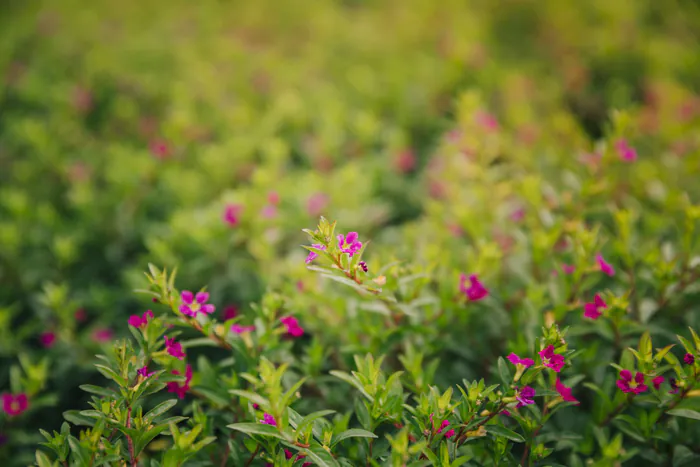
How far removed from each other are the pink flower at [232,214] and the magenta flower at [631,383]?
1763 millimetres

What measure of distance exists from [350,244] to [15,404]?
1.57 meters

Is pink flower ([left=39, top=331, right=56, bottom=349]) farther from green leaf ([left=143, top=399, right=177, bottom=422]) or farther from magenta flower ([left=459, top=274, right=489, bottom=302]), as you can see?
magenta flower ([left=459, top=274, right=489, bottom=302])

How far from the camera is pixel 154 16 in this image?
16.7 ft

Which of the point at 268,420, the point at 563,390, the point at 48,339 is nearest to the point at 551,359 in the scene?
the point at 563,390

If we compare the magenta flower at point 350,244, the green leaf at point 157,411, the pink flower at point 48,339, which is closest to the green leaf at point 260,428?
the green leaf at point 157,411

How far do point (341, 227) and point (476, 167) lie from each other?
32.6 inches

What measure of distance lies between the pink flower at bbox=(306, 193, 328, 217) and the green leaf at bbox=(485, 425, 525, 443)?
1468 millimetres

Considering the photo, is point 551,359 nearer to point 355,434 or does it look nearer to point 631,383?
point 631,383

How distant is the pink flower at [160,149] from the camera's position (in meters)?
3.06

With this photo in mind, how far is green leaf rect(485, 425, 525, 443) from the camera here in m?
1.38

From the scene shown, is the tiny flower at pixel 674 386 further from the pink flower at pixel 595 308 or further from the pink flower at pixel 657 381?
the pink flower at pixel 595 308

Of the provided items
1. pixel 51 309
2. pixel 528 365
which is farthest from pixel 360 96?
pixel 528 365

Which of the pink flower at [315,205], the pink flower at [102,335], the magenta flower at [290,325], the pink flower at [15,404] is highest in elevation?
the pink flower at [315,205]

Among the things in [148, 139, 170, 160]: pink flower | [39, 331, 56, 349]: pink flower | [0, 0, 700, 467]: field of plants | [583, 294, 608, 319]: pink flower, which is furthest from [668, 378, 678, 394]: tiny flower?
[148, 139, 170, 160]: pink flower
